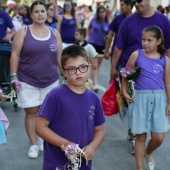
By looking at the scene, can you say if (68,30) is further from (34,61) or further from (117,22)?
(34,61)

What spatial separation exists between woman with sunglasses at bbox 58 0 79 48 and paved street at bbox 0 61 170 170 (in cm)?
376

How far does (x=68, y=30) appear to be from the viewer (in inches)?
432

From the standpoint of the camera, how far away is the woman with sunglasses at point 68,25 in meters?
11.0

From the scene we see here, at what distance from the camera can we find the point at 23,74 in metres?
5.61

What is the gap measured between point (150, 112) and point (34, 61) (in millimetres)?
1507

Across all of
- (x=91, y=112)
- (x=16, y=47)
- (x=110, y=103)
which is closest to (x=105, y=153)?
(x=110, y=103)

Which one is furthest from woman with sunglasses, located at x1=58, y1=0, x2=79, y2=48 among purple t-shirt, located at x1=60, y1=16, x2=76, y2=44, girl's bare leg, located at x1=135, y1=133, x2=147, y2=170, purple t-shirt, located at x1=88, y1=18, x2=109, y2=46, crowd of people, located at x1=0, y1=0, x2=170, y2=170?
girl's bare leg, located at x1=135, y1=133, x2=147, y2=170

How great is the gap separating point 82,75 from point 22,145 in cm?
332

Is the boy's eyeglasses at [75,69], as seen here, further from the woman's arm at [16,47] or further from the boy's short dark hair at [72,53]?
the woman's arm at [16,47]

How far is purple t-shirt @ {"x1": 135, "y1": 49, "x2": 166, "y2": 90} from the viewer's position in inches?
190

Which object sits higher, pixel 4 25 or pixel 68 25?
pixel 4 25

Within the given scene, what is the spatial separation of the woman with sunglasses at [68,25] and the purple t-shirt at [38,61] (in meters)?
5.27

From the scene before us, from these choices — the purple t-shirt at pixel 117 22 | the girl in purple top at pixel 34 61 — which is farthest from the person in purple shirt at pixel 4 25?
the girl in purple top at pixel 34 61

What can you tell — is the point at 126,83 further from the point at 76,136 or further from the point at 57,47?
the point at 76,136
